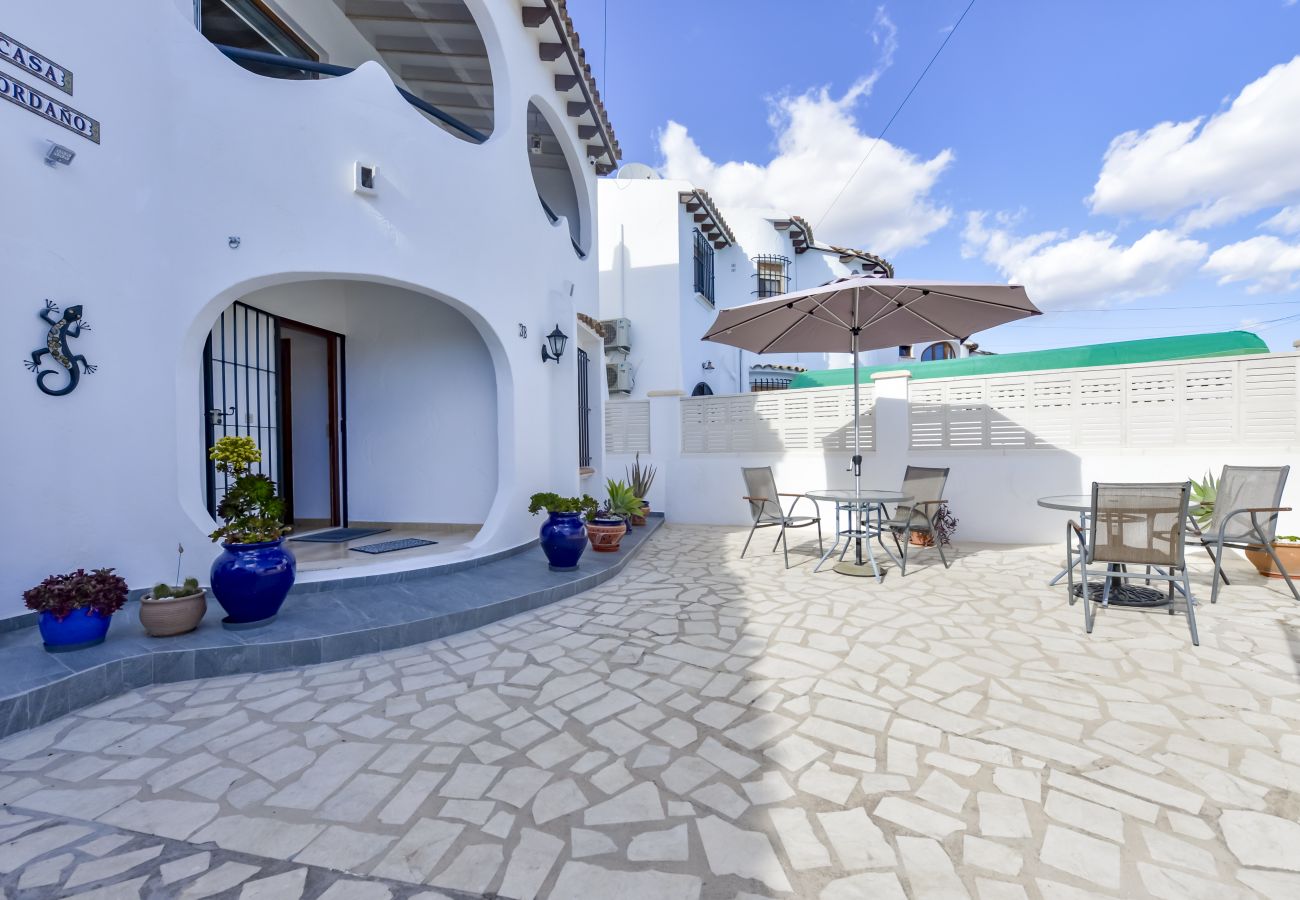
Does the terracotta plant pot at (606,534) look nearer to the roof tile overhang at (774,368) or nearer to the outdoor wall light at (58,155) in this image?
the outdoor wall light at (58,155)

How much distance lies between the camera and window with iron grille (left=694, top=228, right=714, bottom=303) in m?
13.4

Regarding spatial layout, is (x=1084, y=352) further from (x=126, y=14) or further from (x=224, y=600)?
(x=126, y=14)

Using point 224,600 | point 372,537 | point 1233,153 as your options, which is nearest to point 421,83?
point 372,537

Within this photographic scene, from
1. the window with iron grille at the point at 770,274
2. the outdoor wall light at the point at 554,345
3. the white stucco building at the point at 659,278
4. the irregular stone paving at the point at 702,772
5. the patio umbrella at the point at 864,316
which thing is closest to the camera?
the irregular stone paving at the point at 702,772

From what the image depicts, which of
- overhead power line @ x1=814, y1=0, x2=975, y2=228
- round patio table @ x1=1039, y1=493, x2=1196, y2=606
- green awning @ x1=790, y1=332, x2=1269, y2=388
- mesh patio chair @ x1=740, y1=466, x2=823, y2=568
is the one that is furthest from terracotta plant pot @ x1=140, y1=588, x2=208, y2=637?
overhead power line @ x1=814, y1=0, x2=975, y2=228

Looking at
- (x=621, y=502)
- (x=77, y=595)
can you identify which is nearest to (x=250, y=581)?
(x=77, y=595)

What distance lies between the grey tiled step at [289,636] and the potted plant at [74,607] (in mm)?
82

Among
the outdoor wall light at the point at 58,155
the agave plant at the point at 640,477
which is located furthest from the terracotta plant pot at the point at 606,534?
the outdoor wall light at the point at 58,155

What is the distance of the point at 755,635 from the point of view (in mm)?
3805

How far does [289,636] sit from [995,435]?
7612mm

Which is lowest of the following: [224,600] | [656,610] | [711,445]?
[656,610]

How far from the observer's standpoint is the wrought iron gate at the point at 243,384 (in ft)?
16.4

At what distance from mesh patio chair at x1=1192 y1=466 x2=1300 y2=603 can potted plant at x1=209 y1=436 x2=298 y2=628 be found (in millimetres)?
6760

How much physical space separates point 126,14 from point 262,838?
553cm
